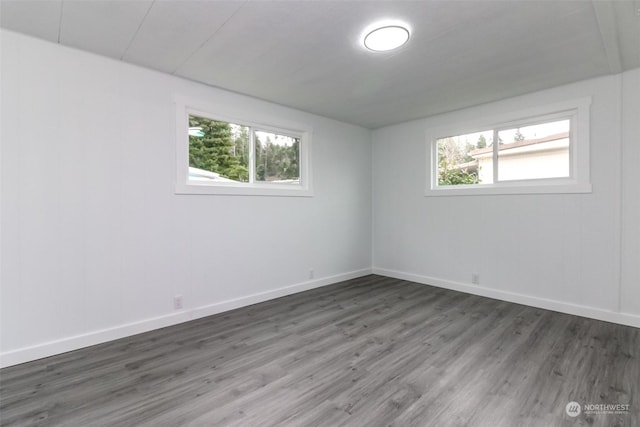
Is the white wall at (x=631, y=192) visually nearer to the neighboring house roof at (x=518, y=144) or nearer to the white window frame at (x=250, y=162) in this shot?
the neighboring house roof at (x=518, y=144)

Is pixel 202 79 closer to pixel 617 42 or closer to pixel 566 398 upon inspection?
pixel 617 42

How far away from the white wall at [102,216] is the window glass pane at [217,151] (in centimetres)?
25

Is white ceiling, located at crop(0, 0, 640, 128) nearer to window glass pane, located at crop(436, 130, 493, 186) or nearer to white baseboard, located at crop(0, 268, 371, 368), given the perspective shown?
window glass pane, located at crop(436, 130, 493, 186)

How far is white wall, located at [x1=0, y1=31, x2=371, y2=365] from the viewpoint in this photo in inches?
91.1

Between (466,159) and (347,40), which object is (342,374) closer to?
(347,40)

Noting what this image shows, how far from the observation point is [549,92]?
3.45m

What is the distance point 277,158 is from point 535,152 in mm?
3247

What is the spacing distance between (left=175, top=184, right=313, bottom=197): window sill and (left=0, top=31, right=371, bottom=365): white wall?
73 mm

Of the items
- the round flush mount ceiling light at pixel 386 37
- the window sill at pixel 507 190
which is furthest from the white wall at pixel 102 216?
the window sill at pixel 507 190

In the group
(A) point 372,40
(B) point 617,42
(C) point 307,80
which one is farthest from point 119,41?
(B) point 617,42

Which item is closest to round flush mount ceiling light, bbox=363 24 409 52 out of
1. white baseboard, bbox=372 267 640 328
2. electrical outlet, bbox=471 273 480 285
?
electrical outlet, bbox=471 273 480 285

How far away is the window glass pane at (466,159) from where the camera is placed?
4.07 metres

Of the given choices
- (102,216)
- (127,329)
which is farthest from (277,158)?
(127,329)

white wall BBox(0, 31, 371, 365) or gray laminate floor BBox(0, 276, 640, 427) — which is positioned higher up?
white wall BBox(0, 31, 371, 365)
